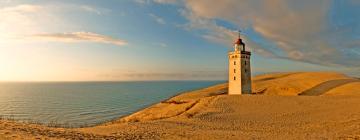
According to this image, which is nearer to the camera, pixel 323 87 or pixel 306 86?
pixel 323 87

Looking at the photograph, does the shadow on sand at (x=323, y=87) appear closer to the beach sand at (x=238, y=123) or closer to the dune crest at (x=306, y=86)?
the dune crest at (x=306, y=86)

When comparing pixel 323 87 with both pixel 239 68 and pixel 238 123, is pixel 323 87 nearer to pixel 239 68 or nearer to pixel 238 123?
pixel 239 68

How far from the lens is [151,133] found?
20688 millimetres

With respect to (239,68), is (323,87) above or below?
below

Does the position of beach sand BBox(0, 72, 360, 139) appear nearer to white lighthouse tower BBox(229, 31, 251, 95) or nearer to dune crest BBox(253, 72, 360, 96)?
dune crest BBox(253, 72, 360, 96)

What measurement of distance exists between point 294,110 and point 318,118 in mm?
2838

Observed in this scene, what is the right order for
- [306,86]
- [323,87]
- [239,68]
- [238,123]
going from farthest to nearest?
[306,86], [323,87], [239,68], [238,123]

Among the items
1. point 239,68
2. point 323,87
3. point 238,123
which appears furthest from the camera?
point 323,87

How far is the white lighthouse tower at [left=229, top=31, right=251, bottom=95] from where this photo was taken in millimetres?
41062

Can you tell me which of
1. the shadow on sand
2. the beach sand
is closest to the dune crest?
the shadow on sand

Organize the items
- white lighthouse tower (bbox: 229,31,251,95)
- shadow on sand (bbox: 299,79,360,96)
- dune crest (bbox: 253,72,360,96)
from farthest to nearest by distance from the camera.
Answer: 1. dune crest (bbox: 253,72,360,96)
2. shadow on sand (bbox: 299,79,360,96)
3. white lighthouse tower (bbox: 229,31,251,95)

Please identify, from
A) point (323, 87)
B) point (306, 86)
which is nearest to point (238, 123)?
point (323, 87)

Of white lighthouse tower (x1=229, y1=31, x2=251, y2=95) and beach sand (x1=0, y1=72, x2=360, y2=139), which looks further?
white lighthouse tower (x1=229, y1=31, x2=251, y2=95)

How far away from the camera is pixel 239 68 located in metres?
41.2
